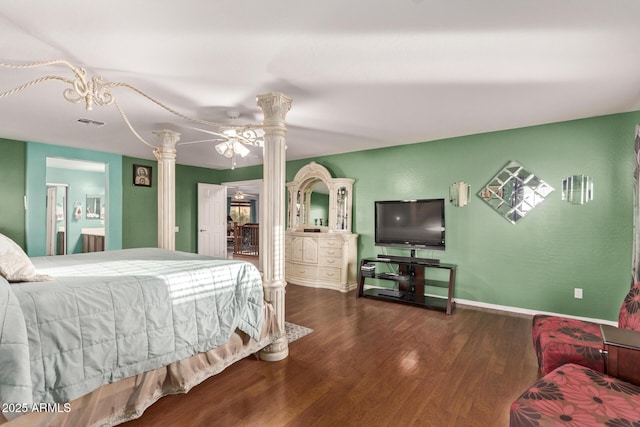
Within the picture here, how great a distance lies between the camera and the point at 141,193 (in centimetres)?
614

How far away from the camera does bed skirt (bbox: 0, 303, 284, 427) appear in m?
1.56

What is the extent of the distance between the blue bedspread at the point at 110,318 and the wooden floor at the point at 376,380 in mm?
348

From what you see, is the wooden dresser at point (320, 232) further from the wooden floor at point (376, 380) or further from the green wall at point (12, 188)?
the green wall at point (12, 188)

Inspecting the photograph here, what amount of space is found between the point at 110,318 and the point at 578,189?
443 cm

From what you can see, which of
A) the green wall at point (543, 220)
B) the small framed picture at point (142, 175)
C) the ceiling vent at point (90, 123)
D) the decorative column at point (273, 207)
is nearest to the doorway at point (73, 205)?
the small framed picture at point (142, 175)

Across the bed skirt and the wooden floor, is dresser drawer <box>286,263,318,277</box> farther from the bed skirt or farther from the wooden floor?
the bed skirt

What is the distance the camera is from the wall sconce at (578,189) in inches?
134

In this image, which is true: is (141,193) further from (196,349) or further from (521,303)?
(521,303)

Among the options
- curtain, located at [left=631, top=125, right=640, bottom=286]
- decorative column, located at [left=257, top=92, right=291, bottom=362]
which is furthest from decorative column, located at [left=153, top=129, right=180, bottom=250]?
curtain, located at [left=631, top=125, right=640, bottom=286]

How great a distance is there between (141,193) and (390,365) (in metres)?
5.68

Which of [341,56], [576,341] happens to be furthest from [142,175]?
[576,341]

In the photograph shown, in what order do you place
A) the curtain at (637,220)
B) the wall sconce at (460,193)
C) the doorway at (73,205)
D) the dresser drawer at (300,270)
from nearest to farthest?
the curtain at (637,220) → the wall sconce at (460,193) → the dresser drawer at (300,270) → the doorway at (73,205)

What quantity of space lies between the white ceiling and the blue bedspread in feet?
4.89

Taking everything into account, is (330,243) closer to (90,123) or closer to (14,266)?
(90,123)
